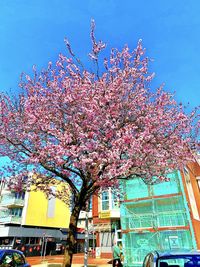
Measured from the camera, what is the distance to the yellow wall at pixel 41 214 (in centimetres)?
3462

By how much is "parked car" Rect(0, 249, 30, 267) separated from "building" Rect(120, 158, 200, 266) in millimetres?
7968

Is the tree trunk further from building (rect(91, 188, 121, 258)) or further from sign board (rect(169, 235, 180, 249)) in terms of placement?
building (rect(91, 188, 121, 258))

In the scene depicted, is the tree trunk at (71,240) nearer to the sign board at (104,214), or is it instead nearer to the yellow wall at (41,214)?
the sign board at (104,214)

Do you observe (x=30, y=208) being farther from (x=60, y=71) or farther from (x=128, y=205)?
(x=60, y=71)

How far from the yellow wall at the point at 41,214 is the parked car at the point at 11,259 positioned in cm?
2571

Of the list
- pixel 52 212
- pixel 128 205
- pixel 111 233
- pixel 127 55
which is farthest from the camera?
pixel 52 212

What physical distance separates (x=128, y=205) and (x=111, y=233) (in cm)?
739

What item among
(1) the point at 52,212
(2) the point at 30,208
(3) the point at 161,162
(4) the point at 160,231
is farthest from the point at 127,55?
(1) the point at 52,212

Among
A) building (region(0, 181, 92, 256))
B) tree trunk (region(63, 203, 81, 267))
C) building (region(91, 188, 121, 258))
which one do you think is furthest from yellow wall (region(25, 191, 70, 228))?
tree trunk (region(63, 203, 81, 267))

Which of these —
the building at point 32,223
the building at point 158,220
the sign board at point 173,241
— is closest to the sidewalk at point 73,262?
the building at point 158,220

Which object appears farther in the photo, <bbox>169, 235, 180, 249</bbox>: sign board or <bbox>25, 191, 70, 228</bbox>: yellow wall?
<bbox>25, 191, 70, 228</bbox>: yellow wall

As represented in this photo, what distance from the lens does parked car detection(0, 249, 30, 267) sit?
7.44 metres

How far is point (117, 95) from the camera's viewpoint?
8.83 metres

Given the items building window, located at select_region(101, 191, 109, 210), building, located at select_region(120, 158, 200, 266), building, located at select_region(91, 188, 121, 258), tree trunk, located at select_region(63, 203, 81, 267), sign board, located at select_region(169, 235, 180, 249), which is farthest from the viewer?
building window, located at select_region(101, 191, 109, 210)
